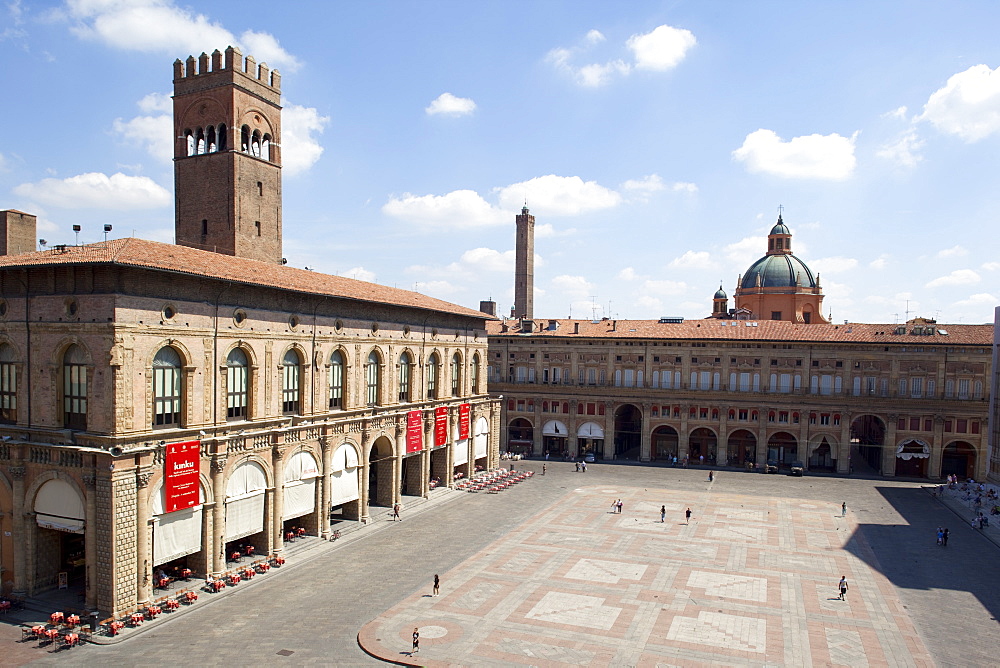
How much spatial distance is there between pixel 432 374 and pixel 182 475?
93.7ft

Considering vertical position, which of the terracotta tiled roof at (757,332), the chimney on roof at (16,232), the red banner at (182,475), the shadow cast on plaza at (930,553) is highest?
the chimney on roof at (16,232)

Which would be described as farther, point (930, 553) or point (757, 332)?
point (757, 332)

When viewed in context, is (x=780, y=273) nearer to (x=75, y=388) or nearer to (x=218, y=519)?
(x=218, y=519)

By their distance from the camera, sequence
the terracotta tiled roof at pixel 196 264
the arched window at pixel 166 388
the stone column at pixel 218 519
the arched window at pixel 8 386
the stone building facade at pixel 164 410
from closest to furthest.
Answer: the stone building facade at pixel 164 410 → the terracotta tiled roof at pixel 196 264 → the arched window at pixel 166 388 → the arched window at pixel 8 386 → the stone column at pixel 218 519

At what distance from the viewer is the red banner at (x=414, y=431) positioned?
5369 cm

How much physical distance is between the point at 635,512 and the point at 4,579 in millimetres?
40289

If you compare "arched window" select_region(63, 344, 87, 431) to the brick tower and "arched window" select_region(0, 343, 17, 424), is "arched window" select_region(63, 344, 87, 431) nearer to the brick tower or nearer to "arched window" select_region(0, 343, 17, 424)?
"arched window" select_region(0, 343, 17, 424)

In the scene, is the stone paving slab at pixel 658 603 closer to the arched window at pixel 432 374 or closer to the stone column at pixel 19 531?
the arched window at pixel 432 374

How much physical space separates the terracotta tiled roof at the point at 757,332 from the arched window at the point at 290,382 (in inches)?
1707

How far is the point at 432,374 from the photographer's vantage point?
60.2m

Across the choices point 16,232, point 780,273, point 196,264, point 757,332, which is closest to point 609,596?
point 196,264

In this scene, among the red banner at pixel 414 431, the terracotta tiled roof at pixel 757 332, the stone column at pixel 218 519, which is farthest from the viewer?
the terracotta tiled roof at pixel 757 332

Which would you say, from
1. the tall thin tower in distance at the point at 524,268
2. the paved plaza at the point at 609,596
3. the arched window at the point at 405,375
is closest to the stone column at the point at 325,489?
the paved plaza at the point at 609,596

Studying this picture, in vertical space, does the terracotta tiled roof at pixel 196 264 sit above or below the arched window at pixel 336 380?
above
